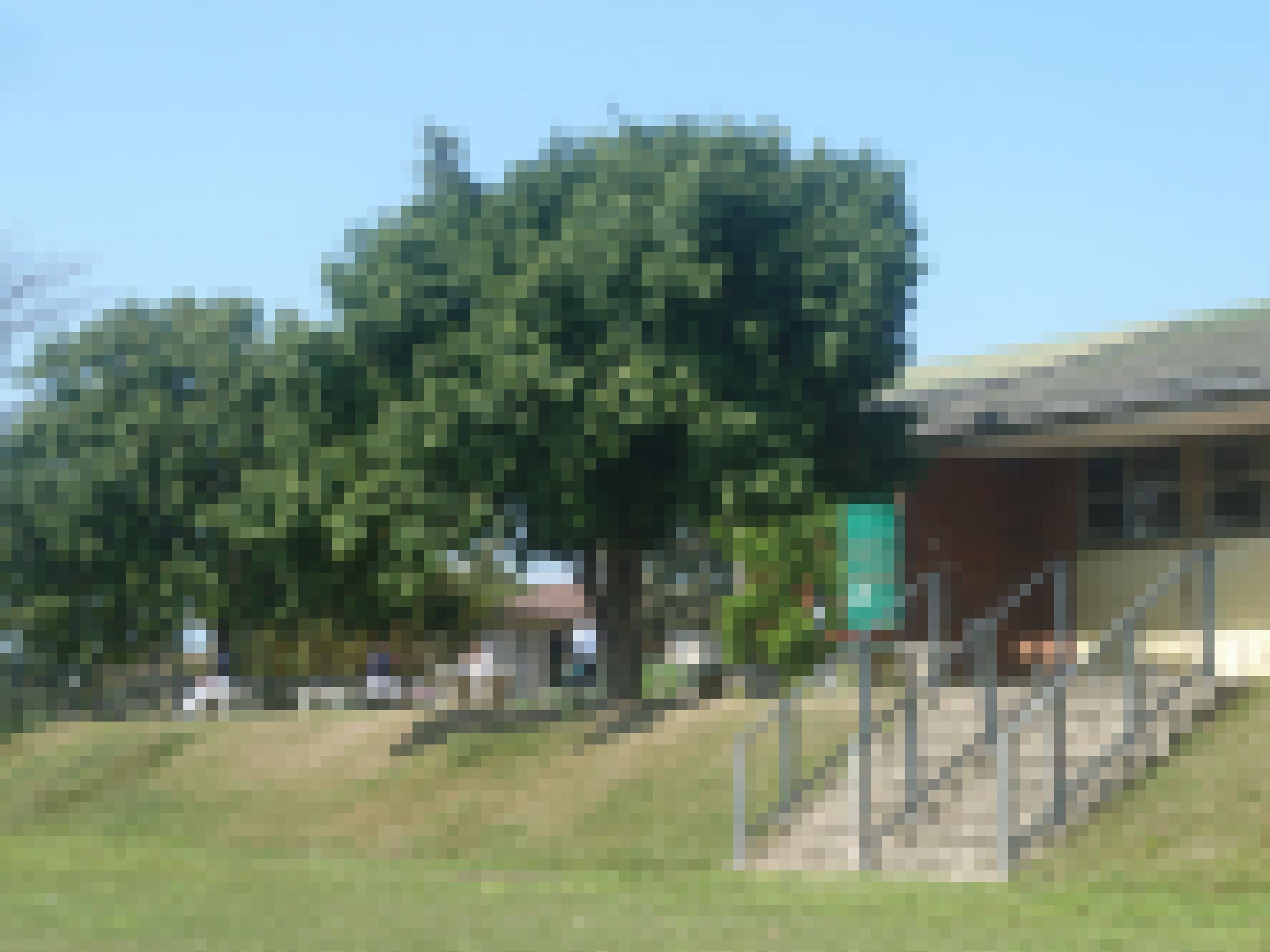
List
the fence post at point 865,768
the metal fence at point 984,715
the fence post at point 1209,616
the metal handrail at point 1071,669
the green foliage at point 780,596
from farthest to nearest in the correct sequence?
the green foliage at point 780,596 → the fence post at point 1209,616 → the metal handrail at point 1071,669 → the fence post at point 865,768 → the metal fence at point 984,715

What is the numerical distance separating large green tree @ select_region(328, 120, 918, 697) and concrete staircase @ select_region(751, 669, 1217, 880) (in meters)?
5.59

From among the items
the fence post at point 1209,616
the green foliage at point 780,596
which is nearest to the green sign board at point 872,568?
the fence post at point 1209,616

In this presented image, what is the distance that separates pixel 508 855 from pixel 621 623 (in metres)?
7.15

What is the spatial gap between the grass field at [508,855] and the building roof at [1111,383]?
3.77 meters

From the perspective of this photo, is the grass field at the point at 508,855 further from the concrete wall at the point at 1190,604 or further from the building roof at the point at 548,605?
the building roof at the point at 548,605

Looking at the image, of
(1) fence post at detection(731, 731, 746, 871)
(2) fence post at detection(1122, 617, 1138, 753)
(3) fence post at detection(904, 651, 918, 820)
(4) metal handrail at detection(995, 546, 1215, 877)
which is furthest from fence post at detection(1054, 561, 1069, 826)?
(1) fence post at detection(731, 731, 746, 871)

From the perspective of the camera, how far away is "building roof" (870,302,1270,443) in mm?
21797

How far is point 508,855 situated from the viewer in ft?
68.3

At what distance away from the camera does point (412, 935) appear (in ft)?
40.8

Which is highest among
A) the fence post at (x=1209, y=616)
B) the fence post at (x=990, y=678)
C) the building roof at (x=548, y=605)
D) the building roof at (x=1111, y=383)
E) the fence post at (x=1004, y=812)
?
the building roof at (x=1111, y=383)

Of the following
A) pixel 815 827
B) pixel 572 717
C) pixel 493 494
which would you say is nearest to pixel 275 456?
pixel 493 494

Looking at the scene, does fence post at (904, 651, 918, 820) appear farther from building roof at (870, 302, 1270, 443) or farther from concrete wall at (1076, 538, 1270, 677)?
concrete wall at (1076, 538, 1270, 677)

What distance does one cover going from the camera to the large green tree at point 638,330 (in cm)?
2495

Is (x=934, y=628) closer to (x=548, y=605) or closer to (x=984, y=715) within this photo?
(x=984, y=715)
